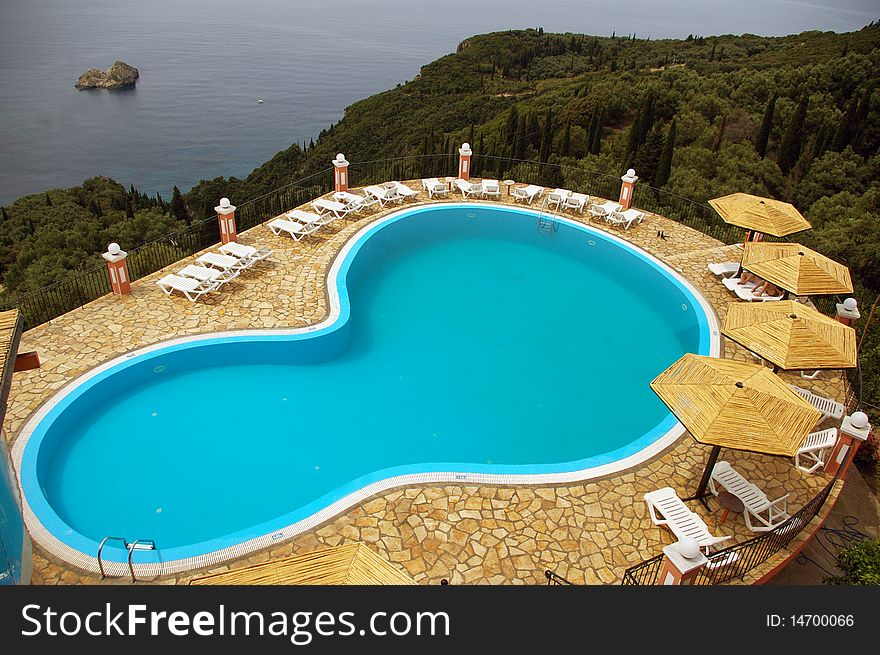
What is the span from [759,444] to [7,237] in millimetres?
53622

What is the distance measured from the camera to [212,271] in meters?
13.2

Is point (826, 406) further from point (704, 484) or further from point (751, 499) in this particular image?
point (704, 484)

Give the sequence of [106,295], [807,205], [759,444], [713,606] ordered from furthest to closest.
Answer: [807,205] < [106,295] < [759,444] < [713,606]

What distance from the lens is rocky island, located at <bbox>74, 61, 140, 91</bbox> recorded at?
361 feet

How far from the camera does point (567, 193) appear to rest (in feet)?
61.4

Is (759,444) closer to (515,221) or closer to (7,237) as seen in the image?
(515,221)

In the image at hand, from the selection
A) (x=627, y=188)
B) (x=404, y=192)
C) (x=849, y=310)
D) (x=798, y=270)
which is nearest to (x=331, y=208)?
(x=404, y=192)

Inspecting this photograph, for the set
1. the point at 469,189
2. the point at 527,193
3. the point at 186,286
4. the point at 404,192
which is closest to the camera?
the point at 186,286

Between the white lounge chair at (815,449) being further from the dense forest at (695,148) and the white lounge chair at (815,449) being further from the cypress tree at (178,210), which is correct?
the cypress tree at (178,210)

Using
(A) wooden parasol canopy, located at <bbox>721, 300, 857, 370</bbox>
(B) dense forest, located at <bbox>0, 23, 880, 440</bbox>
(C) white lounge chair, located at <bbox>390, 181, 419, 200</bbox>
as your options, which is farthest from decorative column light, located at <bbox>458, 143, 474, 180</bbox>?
(A) wooden parasol canopy, located at <bbox>721, 300, 857, 370</bbox>

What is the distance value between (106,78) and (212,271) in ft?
400

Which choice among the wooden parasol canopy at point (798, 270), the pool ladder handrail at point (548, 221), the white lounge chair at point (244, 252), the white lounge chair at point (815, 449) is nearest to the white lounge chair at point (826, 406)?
the white lounge chair at point (815, 449)

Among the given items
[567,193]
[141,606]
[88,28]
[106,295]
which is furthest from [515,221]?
[88,28]

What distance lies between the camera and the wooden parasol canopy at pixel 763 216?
13336mm
